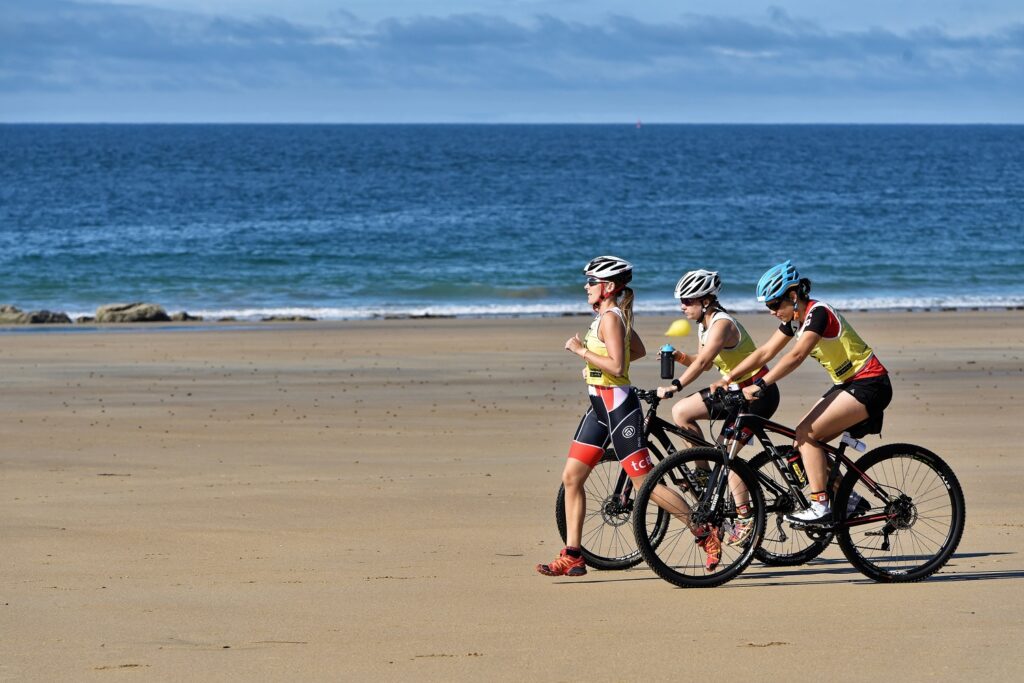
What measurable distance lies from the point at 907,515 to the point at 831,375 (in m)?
0.87

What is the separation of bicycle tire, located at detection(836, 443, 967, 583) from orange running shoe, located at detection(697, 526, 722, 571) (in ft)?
2.10

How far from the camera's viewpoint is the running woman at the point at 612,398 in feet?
23.5

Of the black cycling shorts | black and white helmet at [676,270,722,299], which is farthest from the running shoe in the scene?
black and white helmet at [676,270,722,299]

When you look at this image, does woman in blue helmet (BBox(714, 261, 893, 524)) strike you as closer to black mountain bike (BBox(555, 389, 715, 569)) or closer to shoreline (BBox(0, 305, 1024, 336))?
black mountain bike (BBox(555, 389, 715, 569))

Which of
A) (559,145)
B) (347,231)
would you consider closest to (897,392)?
(347,231)

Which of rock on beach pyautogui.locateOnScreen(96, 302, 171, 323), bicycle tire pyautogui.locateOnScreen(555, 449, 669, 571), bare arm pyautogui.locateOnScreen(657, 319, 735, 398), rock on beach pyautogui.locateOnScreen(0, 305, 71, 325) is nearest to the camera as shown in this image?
bare arm pyautogui.locateOnScreen(657, 319, 735, 398)

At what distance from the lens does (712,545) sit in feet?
23.7

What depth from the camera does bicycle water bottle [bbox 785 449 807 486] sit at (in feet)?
24.4

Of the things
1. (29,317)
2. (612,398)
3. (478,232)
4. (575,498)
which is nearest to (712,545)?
(575,498)

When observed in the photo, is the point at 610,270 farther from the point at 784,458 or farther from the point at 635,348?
the point at 784,458

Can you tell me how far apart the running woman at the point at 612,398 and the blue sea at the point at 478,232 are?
22.0 m

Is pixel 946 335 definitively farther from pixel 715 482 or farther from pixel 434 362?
pixel 715 482

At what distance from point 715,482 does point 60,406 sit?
31.5 ft

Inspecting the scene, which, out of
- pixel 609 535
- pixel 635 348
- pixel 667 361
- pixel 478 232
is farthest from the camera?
pixel 478 232
